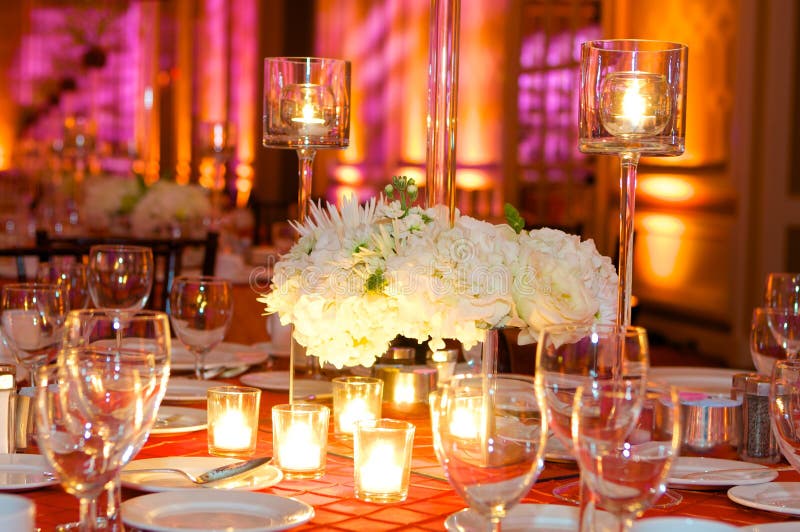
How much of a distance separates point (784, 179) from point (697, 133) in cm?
100

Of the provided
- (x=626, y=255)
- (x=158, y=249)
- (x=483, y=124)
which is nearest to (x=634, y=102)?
(x=626, y=255)

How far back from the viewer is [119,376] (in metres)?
1.08

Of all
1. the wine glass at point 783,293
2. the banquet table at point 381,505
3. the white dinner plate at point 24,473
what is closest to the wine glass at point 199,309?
the banquet table at point 381,505

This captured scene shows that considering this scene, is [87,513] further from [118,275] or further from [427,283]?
[118,275]

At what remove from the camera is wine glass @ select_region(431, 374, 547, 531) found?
1.03m

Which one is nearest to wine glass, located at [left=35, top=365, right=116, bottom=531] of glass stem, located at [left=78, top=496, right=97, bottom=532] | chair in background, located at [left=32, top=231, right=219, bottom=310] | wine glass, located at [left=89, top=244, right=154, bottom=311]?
glass stem, located at [left=78, top=496, right=97, bottom=532]

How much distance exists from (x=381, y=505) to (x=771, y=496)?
458 millimetres

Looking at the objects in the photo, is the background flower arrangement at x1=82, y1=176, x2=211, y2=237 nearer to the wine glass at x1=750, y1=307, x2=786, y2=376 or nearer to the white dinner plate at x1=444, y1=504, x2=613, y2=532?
the wine glass at x1=750, y1=307, x2=786, y2=376

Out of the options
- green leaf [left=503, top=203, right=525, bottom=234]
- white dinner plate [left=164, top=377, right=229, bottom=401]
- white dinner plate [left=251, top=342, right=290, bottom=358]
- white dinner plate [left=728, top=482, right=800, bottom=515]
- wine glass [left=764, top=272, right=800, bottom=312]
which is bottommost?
white dinner plate [left=728, top=482, right=800, bottom=515]

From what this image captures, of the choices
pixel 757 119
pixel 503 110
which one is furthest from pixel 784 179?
pixel 503 110

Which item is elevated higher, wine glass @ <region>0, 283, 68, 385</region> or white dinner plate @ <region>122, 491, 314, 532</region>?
wine glass @ <region>0, 283, 68, 385</region>

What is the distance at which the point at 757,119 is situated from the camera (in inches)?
241

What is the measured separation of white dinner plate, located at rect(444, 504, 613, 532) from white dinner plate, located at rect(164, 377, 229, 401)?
2.39ft

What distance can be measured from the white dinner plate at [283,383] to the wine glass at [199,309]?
112 millimetres
